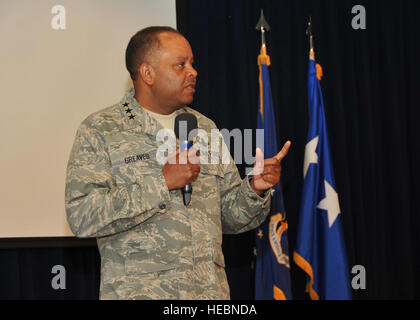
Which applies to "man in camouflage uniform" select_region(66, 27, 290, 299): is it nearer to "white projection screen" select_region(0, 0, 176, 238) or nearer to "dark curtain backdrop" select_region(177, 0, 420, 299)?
"white projection screen" select_region(0, 0, 176, 238)

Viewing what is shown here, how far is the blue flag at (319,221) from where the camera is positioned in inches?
119

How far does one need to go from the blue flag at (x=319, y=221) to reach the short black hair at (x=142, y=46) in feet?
4.06

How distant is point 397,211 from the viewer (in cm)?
358

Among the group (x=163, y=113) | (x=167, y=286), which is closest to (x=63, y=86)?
(x=163, y=113)

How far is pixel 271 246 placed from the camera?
9.80ft

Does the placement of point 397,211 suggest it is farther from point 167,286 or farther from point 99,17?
point 99,17

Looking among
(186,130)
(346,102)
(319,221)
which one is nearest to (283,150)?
(186,130)

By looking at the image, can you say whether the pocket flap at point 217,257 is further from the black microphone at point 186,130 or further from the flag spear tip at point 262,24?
the flag spear tip at point 262,24

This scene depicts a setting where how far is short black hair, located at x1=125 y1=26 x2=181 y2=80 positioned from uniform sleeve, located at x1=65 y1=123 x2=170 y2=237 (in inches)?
20.5

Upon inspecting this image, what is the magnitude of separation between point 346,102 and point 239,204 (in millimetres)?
1622

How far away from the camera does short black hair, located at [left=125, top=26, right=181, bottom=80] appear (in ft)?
7.65

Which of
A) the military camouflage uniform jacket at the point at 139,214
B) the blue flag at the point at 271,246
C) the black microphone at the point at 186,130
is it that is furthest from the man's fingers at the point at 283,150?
the blue flag at the point at 271,246

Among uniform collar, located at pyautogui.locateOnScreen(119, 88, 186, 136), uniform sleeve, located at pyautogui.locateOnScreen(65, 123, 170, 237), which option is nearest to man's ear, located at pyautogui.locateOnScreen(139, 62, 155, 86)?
uniform collar, located at pyautogui.locateOnScreen(119, 88, 186, 136)

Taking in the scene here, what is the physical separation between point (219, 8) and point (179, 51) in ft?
4.14
